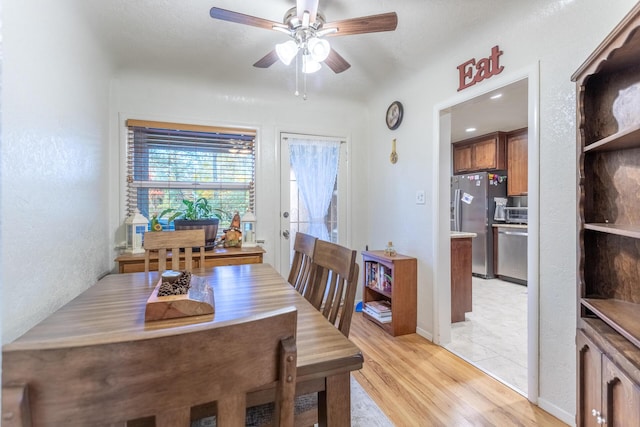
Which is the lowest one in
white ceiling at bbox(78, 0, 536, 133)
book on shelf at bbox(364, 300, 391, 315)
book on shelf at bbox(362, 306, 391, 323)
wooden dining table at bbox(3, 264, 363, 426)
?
book on shelf at bbox(362, 306, 391, 323)

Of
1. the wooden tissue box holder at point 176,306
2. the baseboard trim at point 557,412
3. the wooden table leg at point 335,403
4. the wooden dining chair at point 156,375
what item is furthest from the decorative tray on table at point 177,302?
the baseboard trim at point 557,412

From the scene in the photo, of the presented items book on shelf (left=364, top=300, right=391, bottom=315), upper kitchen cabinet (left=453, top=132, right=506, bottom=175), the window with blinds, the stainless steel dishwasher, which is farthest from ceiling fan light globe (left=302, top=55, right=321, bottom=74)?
upper kitchen cabinet (left=453, top=132, right=506, bottom=175)

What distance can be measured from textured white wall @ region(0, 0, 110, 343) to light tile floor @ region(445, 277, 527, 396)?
2649 millimetres

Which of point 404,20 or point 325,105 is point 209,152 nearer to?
point 325,105

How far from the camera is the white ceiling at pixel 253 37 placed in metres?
1.83

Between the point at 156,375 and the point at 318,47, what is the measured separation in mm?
1671

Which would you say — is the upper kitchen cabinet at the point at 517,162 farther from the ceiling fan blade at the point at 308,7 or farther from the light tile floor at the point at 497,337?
the ceiling fan blade at the point at 308,7

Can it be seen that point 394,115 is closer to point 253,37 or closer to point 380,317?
point 253,37

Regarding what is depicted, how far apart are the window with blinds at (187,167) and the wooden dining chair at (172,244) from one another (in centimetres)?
90

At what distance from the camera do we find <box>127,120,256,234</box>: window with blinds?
2805 mm

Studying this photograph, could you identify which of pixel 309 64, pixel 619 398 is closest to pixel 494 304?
pixel 619 398

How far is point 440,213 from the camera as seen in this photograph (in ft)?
8.30

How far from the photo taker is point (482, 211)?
15.6 ft

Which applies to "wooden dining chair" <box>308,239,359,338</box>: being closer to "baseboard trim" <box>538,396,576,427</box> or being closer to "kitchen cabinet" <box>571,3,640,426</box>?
"kitchen cabinet" <box>571,3,640,426</box>
